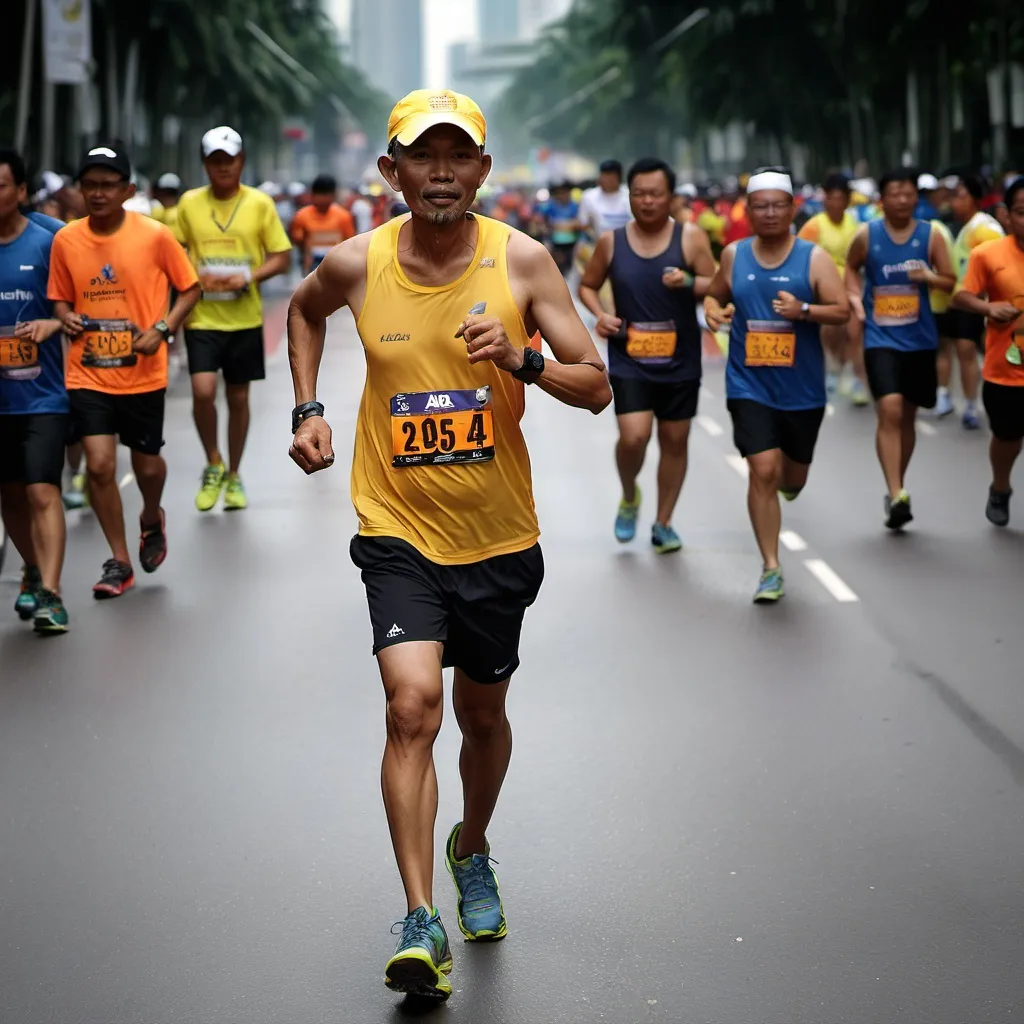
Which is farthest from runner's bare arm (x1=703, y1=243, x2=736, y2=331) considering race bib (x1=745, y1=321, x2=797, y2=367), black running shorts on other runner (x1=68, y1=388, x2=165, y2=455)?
black running shorts on other runner (x1=68, y1=388, x2=165, y2=455)

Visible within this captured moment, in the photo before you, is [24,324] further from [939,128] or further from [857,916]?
[939,128]

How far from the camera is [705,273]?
10.7 meters

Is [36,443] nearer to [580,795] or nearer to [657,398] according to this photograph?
[657,398]

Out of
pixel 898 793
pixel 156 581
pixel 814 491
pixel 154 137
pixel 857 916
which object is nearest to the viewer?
pixel 857 916

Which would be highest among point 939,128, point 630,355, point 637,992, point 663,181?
point 939,128

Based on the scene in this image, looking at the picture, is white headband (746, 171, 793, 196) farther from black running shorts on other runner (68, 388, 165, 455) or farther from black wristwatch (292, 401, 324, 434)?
black wristwatch (292, 401, 324, 434)

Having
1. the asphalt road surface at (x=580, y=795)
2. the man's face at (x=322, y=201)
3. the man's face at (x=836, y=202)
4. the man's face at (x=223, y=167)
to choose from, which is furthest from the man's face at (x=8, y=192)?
the man's face at (x=322, y=201)

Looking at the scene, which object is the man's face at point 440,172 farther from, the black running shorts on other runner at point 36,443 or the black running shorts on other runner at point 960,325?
the black running shorts on other runner at point 960,325

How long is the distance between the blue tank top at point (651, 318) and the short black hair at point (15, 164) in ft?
10.7

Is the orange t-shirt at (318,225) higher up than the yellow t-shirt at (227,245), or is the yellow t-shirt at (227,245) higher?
the orange t-shirt at (318,225)

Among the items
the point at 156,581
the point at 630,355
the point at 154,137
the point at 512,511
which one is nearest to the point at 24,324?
the point at 156,581

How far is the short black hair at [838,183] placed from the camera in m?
16.2

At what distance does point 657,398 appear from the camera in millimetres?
10953

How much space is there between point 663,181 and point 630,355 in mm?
910
